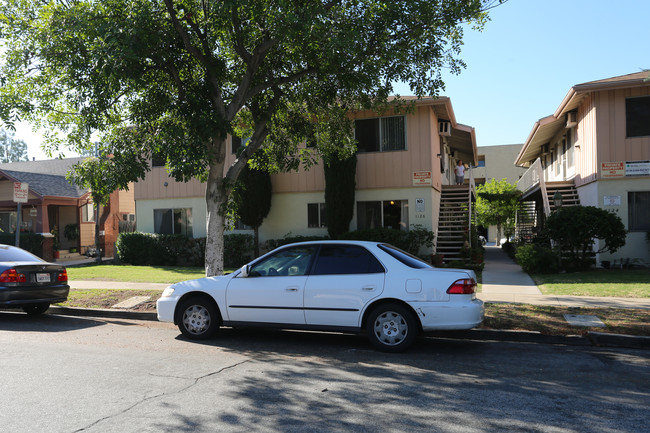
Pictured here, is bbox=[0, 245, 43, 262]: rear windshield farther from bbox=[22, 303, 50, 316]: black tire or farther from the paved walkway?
the paved walkway

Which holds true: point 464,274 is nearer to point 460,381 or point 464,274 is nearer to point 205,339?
point 460,381

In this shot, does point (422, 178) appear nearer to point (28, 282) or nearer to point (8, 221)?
point (28, 282)

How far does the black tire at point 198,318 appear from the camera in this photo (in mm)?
7621

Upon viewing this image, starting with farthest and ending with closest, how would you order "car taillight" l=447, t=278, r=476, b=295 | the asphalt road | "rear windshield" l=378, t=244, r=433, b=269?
"rear windshield" l=378, t=244, r=433, b=269
"car taillight" l=447, t=278, r=476, b=295
the asphalt road

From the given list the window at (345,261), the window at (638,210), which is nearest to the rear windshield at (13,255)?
the window at (345,261)

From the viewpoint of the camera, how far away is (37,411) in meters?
4.53

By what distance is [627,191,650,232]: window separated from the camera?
16000mm

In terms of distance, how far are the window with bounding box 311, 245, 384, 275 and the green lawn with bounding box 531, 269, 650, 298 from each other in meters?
6.07

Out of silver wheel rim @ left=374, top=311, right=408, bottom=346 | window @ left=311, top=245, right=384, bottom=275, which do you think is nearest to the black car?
window @ left=311, top=245, right=384, bottom=275

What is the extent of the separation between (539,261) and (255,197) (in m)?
9.44

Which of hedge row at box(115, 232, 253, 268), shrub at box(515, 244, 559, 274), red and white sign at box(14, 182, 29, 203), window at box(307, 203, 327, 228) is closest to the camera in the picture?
red and white sign at box(14, 182, 29, 203)

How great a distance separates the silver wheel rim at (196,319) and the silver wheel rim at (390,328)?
255cm

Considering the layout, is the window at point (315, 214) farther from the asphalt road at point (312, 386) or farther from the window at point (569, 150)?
the asphalt road at point (312, 386)

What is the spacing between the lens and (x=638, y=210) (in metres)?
16.1
